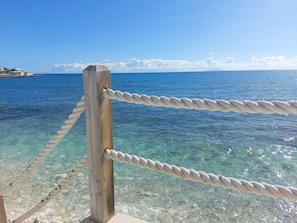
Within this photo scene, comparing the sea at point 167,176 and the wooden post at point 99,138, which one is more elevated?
the wooden post at point 99,138

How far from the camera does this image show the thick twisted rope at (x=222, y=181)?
3.89 ft

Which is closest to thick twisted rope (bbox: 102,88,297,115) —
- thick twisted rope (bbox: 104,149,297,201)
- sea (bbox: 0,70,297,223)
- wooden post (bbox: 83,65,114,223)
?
wooden post (bbox: 83,65,114,223)

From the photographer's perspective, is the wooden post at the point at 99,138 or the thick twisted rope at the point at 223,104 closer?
the thick twisted rope at the point at 223,104

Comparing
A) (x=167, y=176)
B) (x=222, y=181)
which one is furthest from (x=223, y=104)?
(x=167, y=176)

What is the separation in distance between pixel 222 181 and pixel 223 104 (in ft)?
1.48

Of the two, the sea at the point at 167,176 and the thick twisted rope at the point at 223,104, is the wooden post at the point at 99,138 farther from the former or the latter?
the sea at the point at 167,176

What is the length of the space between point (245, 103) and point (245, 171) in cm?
690

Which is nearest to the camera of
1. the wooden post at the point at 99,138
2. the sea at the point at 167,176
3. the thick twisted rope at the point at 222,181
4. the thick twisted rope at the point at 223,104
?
the thick twisted rope at the point at 223,104

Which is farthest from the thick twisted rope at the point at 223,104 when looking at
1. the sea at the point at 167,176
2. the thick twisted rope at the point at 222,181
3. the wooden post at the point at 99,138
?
the sea at the point at 167,176

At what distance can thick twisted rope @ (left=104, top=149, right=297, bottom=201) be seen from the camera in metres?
1.19

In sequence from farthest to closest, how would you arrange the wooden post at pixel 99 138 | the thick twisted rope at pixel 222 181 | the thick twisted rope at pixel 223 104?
the wooden post at pixel 99 138, the thick twisted rope at pixel 222 181, the thick twisted rope at pixel 223 104

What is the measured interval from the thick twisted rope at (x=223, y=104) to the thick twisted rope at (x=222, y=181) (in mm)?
397

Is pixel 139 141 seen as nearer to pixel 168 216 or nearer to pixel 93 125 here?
pixel 168 216

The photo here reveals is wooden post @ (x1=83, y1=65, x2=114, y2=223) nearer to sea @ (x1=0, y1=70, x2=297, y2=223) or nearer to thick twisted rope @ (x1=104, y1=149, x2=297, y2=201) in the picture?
thick twisted rope @ (x1=104, y1=149, x2=297, y2=201)
